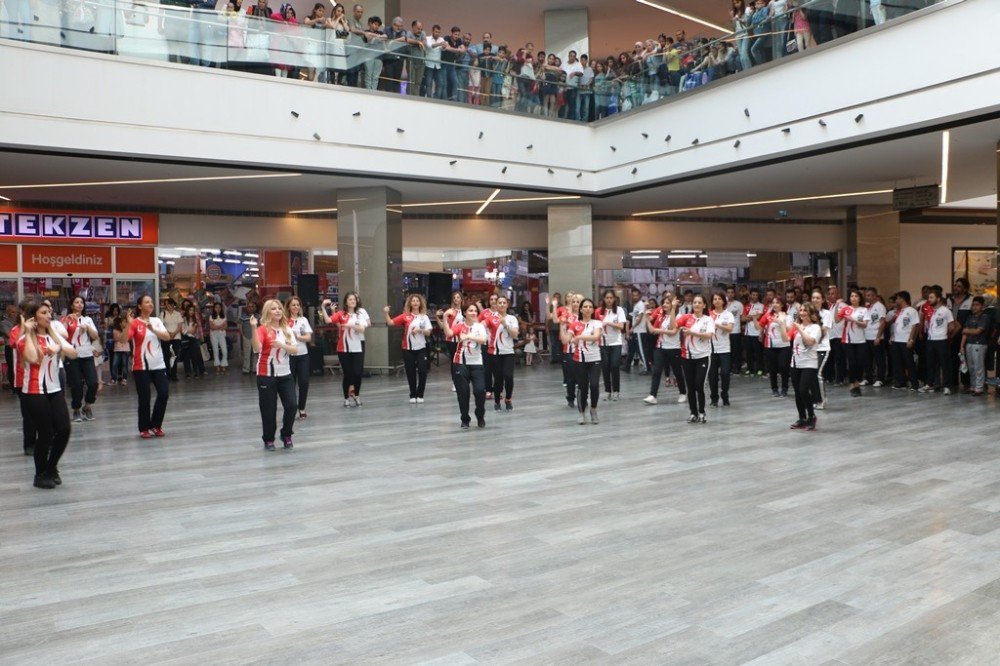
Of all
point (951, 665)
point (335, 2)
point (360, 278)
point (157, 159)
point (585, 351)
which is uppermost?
point (335, 2)

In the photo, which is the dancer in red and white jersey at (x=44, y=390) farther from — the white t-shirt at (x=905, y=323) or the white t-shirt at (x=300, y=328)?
the white t-shirt at (x=905, y=323)

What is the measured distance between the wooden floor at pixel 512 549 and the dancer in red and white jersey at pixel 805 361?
425mm

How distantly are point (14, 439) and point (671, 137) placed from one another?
1341cm

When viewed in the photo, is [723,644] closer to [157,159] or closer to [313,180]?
[157,159]

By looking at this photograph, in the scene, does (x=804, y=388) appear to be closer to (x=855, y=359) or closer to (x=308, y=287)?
(x=855, y=359)

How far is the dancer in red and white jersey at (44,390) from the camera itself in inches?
287

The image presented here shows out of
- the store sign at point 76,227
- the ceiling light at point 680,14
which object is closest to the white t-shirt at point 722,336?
the ceiling light at point 680,14

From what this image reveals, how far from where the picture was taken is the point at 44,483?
742 centimetres

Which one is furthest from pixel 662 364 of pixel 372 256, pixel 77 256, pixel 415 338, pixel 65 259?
pixel 65 259

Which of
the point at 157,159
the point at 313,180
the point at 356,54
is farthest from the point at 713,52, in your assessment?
the point at 157,159

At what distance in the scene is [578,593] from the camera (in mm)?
4637

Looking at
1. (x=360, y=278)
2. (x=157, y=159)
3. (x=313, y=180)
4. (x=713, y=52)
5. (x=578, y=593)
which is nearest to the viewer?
(x=578, y=593)

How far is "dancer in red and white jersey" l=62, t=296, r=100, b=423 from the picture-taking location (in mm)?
10969

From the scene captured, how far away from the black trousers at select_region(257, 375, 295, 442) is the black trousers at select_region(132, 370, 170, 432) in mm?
1536
